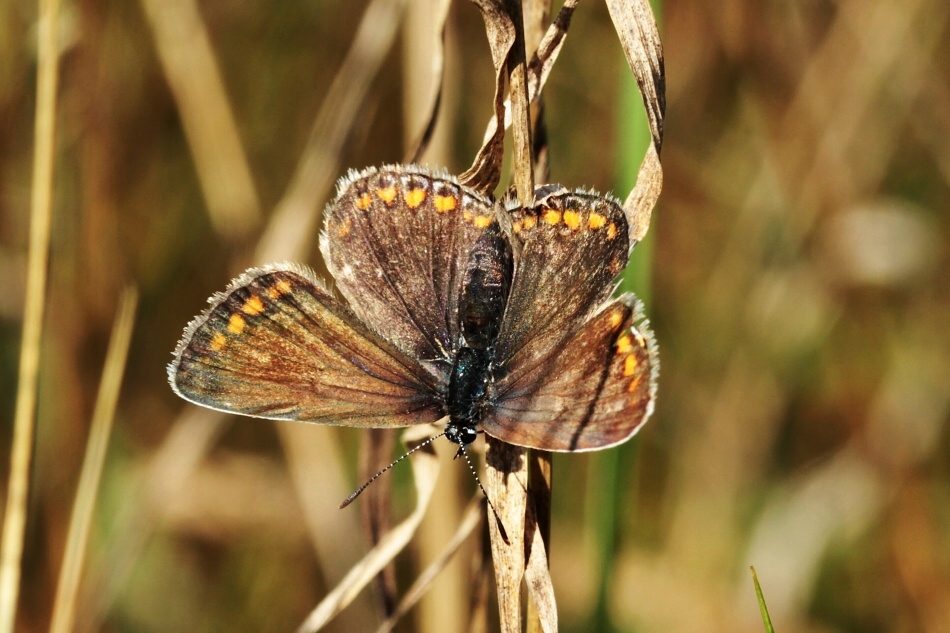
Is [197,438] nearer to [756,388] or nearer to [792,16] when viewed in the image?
[756,388]

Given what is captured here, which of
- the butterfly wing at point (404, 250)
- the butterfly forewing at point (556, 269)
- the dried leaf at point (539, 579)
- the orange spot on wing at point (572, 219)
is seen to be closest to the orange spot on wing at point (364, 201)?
the butterfly wing at point (404, 250)

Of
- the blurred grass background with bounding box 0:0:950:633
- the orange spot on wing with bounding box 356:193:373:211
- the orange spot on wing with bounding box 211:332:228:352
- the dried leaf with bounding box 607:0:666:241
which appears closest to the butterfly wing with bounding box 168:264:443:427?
the orange spot on wing with bounding box 211:332:228:352

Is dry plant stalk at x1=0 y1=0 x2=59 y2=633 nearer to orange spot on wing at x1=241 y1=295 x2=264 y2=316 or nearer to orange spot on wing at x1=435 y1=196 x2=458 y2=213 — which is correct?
orange spot on wing at x1=241 y1=295 x2=264 y2=316

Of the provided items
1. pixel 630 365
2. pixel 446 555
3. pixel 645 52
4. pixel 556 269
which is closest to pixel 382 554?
pixel 446 555

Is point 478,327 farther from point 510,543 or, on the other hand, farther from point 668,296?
point 668,296

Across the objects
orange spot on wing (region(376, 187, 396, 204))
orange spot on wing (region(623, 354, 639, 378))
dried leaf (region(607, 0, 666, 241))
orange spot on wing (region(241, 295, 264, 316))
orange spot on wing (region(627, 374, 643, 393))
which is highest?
orange spot on wing (region(376, 187, 396, 204))

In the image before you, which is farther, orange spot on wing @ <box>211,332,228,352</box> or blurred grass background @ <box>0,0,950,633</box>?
blurred grass background @ <box>0,0,950,633</box>

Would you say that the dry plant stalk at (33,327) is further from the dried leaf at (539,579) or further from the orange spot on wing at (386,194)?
the dried leaf at (539,579)

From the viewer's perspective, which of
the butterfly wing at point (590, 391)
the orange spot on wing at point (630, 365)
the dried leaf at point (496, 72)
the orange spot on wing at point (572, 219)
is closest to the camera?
the dried leaf at point (496, 72)
